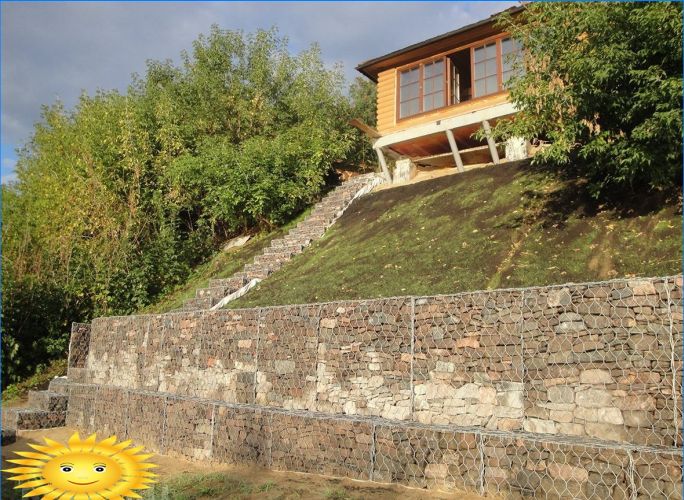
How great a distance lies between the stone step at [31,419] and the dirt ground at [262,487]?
16.1 feet

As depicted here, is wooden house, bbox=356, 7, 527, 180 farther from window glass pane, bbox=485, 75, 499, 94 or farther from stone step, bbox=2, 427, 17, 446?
stone step, bbox=2, 427, 17, 446

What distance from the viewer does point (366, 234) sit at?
12758mm

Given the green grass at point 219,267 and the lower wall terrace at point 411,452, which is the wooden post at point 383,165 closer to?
the green grass at point 219,267

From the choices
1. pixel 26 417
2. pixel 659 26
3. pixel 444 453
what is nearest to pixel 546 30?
pixel 659 26

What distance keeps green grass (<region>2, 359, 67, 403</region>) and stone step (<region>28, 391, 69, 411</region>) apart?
1286 mm

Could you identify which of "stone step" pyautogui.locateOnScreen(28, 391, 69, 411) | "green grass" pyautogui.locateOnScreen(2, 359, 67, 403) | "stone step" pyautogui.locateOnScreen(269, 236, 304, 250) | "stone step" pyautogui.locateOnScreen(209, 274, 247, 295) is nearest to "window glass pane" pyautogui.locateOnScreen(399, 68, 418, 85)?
"stone step" pyautogui.locateOnScreen(269, 236, 304, 250)

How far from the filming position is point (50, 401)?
1166 centimetres

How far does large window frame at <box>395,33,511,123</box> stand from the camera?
1445cm

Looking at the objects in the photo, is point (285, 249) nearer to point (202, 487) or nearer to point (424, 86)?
point (424, 86)

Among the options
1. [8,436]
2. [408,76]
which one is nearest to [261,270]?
[8,436]

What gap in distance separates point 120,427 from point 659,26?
10465 millimetres

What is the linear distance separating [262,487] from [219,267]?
10.6 meters

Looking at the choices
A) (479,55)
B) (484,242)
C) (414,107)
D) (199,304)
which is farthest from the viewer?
(414,107)

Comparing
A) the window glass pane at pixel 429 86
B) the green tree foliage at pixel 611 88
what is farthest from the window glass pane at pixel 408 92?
the green tree foliage at pixel 611 88
